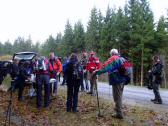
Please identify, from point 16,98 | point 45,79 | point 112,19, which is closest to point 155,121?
point 45,79

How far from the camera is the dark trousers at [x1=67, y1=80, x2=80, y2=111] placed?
12.9m

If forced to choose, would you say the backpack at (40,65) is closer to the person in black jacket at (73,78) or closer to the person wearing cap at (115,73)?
the person in black jacket at (73,78)

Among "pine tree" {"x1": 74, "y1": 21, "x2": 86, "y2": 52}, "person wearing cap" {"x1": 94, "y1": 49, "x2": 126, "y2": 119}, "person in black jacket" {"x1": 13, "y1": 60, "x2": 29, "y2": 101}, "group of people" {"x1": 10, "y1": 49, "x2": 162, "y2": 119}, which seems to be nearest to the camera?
"person wearing cap" {"x1": 94, "y1": 49, "x2": 126, "y2": 119}

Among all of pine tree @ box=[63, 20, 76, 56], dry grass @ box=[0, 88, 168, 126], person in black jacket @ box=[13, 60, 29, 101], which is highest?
pine tree @ box=[63, 20, 76, 56]

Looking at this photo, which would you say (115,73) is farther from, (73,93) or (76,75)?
(73,93)

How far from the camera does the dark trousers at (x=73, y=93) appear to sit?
12938mm

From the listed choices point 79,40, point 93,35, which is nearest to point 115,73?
point 93,35

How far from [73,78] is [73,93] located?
2.06 ft

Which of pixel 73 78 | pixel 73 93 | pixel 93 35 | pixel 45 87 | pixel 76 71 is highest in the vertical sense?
pixel 93 35

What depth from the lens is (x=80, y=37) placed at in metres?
77.1

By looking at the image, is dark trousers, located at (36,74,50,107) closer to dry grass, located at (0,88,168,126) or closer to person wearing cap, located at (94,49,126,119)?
dry grass, located at (0,88,168,126)

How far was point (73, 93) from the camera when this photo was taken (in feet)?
42.8

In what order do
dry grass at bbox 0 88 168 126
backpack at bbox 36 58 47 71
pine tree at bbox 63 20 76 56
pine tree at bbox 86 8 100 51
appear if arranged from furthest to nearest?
pine tree at bbox 63 20 76 56, pine tree at bbox 86 8 100 51, backpack at bbox 36 58 47 71, dry grass at bbox 0 88 168 126

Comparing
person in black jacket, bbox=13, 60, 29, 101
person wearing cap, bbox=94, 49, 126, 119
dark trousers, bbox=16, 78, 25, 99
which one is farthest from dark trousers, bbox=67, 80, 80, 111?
dark trousers, bbox=16, 78, 25, 99
